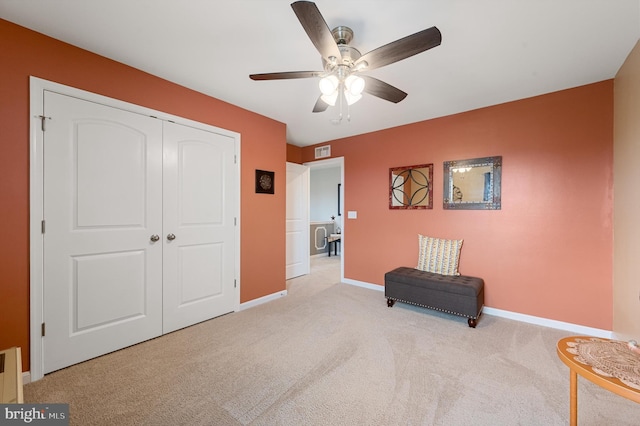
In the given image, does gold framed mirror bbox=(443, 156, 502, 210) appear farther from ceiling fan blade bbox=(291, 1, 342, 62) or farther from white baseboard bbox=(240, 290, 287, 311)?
white baseboard bbox=(240, 290, 287, 311)

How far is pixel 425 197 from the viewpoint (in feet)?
11.5

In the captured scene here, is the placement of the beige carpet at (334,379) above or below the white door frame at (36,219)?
below

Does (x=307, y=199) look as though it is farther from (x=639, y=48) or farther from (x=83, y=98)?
(x=639, y=48)

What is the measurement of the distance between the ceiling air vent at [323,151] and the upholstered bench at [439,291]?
2.35m

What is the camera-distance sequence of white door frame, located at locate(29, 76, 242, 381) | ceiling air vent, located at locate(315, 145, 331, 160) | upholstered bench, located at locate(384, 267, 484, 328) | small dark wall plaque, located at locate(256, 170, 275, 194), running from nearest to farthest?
1. white door frame, located at locate(29, 76, 242, 381)
2. upholstered bench, located at locate(384, 267, 484, 328)
3. small dark wall plaque, located at locate(256, 170, 275, 194)
4. ceiling air vent, located at locate(315, 145, 331, 160)

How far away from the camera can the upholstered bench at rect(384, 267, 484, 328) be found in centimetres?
264

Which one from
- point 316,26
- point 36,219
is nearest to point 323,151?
point 316,26

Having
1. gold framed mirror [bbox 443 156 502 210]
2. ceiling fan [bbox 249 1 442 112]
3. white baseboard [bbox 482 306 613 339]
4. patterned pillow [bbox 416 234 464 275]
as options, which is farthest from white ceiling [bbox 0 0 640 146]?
white baseboard [bbox 482 306 613 339]

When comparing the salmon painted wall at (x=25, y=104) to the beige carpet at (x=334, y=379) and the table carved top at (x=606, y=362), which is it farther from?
the table carved top at (x=606, y=362)

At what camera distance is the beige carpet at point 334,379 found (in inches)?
58.9

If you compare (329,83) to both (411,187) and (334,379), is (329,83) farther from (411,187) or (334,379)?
(411,187)

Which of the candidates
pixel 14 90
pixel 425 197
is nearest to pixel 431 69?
pixel 425 197

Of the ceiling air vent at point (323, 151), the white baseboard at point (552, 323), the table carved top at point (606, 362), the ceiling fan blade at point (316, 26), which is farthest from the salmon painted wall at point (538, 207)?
the ceiling fan blade at point (316, 26)

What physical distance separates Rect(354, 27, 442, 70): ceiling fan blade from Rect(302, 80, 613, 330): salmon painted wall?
1720 mm
